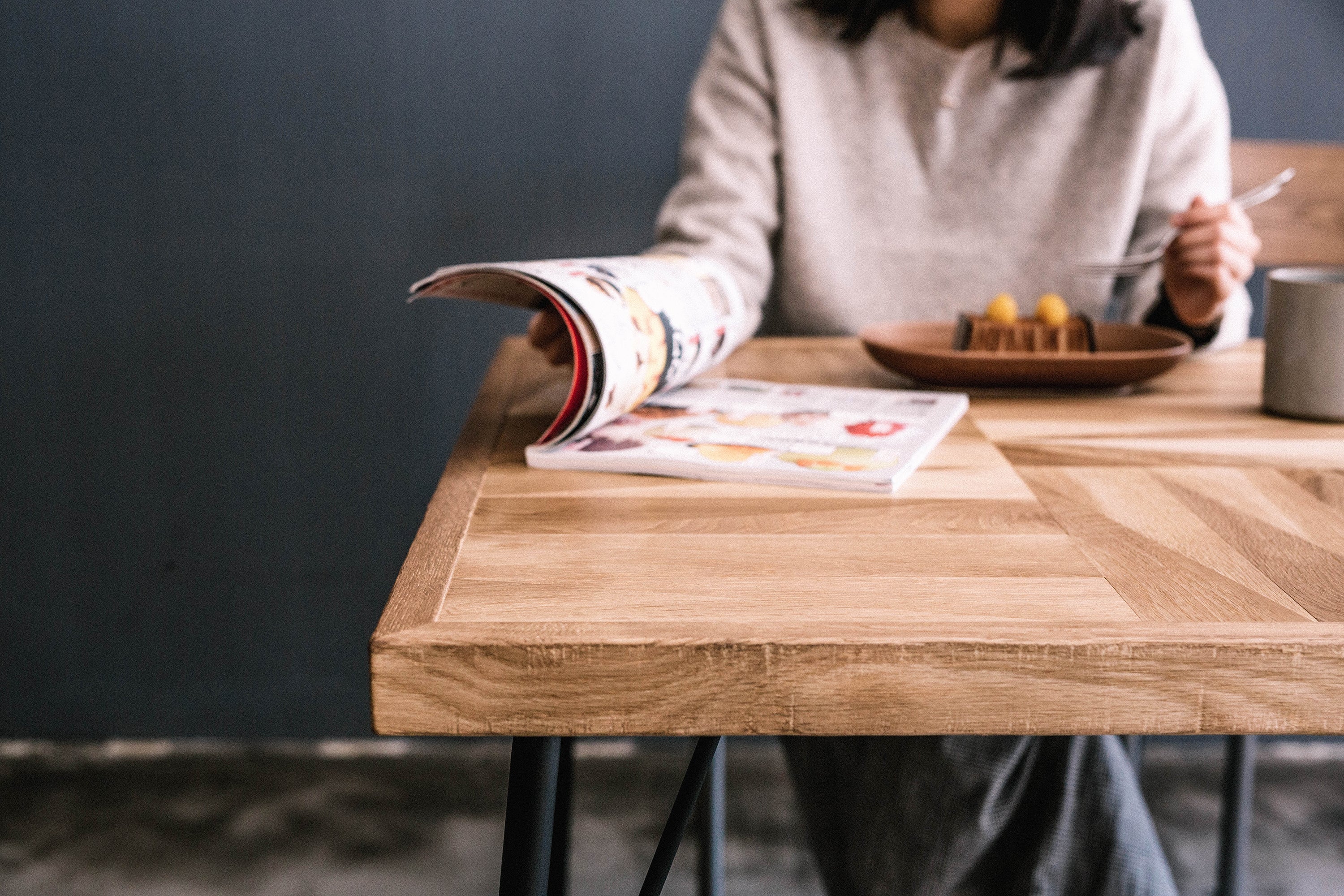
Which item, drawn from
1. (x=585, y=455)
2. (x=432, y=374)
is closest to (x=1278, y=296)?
(x=585, y=455)

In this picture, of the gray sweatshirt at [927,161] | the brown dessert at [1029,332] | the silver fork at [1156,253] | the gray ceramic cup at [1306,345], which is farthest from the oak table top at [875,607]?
the gray sweatshirt at [927,161]

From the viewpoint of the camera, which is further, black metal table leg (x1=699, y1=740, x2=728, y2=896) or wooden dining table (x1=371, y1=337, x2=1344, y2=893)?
black metal table leg (x1=699, y1=740, x2=728, y2=896)

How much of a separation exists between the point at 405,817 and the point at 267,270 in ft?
2.67

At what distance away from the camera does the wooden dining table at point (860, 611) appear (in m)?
0.37

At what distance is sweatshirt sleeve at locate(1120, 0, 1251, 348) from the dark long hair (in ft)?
0.16

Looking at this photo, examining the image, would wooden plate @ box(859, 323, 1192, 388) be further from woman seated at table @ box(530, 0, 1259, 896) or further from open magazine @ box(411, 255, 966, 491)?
woman seated at table @ box(530, 0, 1259, 896)

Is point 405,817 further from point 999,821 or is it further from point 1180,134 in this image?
point 1180,134

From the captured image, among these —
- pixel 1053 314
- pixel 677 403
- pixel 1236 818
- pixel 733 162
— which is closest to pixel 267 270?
pixel 733 162

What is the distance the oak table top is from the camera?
37 cm

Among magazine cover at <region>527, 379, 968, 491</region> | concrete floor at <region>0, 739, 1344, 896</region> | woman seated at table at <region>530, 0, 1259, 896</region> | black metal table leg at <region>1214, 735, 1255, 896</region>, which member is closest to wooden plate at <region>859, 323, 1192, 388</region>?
magazine cover at <region>527, 379, 968, 491</region>

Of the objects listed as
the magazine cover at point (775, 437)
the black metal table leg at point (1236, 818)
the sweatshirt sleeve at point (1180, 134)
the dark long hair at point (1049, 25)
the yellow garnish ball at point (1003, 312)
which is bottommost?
the black metal table leg at point (1236, 818)

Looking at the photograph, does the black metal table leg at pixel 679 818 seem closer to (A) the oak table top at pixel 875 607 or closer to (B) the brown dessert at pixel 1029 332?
(A) the oak table top at pixel 875 607

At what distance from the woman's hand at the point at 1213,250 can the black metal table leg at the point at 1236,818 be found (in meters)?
0.59

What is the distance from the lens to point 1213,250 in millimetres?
Result: 861
